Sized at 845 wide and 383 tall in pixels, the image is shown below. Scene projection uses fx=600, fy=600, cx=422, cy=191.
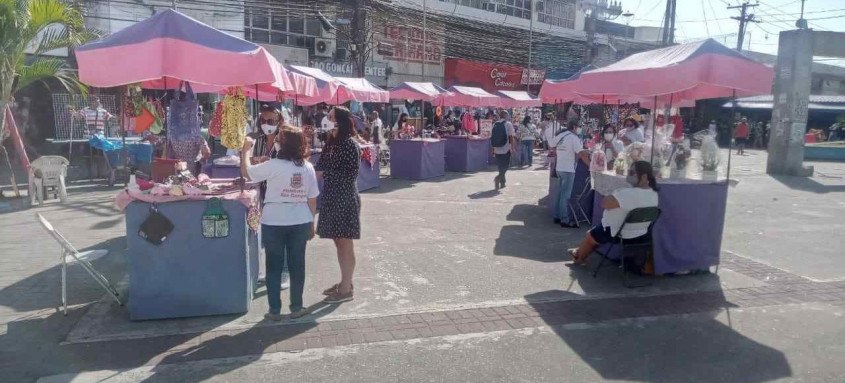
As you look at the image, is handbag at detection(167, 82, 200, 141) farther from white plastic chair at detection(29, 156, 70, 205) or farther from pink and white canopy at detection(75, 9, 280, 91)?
white plastic chair at detection(29, 156, 70, 205)

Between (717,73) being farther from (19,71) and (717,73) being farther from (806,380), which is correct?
(19,71)

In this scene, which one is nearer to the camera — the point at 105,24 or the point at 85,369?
the point at 85,369

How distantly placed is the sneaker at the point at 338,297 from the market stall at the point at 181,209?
0.76 meters

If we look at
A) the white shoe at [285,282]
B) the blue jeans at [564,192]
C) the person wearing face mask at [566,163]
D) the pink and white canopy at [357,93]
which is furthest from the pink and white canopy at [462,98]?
the white shoe at [285,282]

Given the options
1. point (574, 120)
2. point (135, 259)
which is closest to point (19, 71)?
point (135, 259)

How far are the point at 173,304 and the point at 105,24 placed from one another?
55.3 ft

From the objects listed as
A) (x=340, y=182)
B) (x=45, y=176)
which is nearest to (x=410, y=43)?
(x=45, y=176)

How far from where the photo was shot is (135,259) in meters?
4.93

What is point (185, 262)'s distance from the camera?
5.00m

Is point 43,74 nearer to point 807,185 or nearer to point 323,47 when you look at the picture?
point 323,47

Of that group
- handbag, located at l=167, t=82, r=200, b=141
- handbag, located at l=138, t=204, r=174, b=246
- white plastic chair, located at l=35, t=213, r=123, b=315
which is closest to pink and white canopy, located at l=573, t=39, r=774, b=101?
handbag, located at l=138, t=204, r=174, b=246

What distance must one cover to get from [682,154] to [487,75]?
2677 cm

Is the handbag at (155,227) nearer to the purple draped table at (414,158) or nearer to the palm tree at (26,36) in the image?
the palm tree at (26,36)

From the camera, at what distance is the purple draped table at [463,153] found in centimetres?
1658
